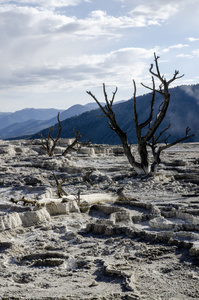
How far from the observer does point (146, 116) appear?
83938mm

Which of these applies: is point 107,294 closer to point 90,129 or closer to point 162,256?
point 162,256

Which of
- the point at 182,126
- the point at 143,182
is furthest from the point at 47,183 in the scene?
the point at 182,126

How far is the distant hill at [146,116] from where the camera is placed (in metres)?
75.9

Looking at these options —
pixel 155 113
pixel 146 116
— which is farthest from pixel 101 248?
pixel 146 116

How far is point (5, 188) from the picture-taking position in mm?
10344

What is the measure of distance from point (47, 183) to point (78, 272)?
7.02 meters

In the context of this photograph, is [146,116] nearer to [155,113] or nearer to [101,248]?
[155,113]

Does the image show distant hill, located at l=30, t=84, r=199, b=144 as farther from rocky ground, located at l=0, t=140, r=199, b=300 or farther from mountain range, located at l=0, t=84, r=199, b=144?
rocky ground, located at l=0, t=140, r=199, b=300

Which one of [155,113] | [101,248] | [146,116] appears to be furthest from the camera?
[146,116]

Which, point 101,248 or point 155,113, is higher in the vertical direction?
point 155,113

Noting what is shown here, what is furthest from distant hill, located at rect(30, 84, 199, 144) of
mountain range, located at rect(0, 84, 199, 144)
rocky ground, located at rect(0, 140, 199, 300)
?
rocky ground, located at rect(0, 140, 199, 300)

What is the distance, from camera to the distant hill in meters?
75.9

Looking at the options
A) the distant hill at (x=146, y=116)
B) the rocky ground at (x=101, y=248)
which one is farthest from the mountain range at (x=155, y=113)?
the rocky ground at (x=101, y=248)

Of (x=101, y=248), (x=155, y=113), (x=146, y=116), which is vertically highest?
(x=155, y=113)
